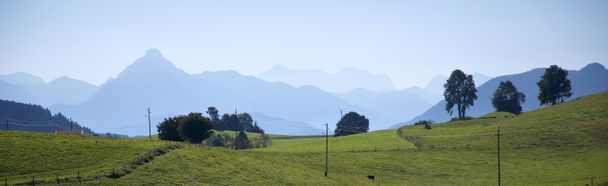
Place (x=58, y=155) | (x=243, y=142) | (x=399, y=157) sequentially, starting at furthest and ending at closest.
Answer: (x=243, y=142) < (x=399, y=157) < (x=58, y=155)

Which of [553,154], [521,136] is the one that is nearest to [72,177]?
[553,154]

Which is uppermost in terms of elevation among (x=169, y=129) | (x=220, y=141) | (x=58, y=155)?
(x=169, y=129)

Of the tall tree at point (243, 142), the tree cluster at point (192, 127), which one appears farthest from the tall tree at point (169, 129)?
the tall tree at point (243, 142)

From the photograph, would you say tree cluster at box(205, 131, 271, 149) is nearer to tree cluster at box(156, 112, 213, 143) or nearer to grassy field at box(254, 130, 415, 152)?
grassy field at box(254, 130, 415, 152)

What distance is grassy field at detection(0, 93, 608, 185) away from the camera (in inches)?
2756

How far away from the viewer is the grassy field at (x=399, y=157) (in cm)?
7000

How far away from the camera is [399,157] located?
391 ft

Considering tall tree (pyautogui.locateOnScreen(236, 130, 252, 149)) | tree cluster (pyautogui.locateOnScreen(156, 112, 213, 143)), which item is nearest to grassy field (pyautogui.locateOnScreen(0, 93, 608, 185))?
tree cluster (pyautogui.locateOnScreen(156, 112, 213, 143))

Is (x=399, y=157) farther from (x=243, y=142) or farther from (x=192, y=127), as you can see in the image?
(x=243, y=142)

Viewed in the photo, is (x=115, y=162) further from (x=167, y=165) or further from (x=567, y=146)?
(x=567, y=146)

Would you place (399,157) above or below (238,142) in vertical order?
below

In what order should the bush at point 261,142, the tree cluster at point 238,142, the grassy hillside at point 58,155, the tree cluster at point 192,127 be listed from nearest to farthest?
1. the grassy hillside at point 58,155
2. the tree cluster at point 192,127
3. the tree cluster at point 238,142
4. the bush at point 261,142

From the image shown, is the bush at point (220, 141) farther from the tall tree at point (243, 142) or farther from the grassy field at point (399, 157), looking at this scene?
the grassy field at point (399, 157)

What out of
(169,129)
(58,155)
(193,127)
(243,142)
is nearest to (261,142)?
(243,142)
